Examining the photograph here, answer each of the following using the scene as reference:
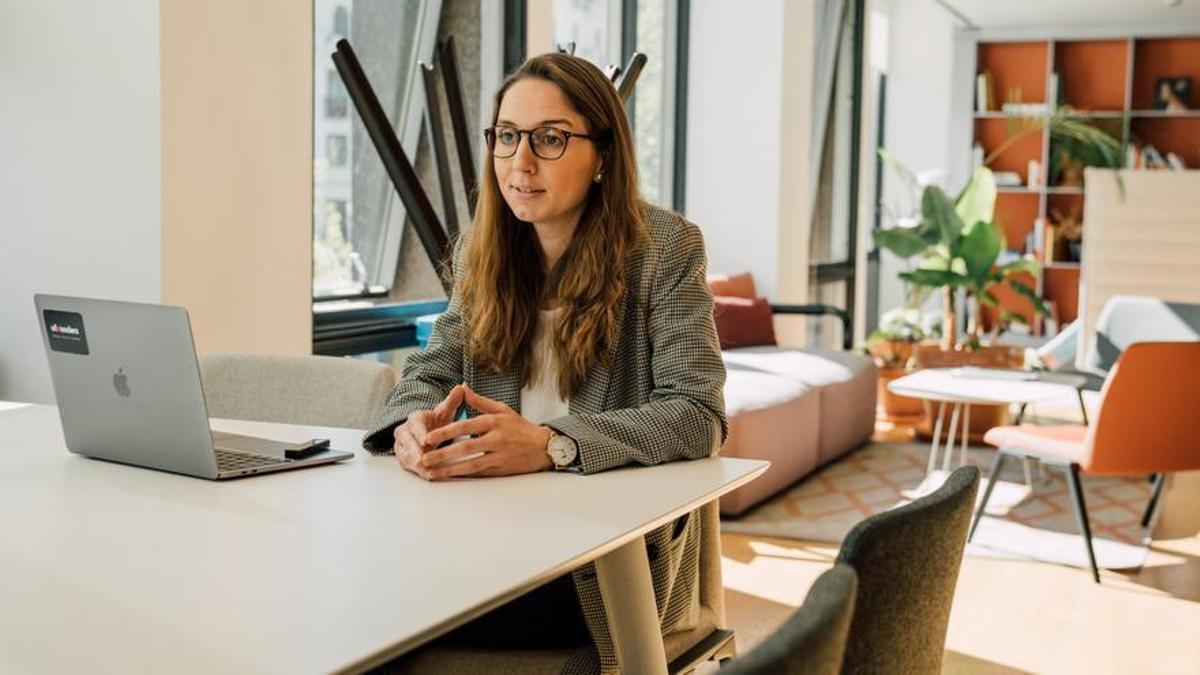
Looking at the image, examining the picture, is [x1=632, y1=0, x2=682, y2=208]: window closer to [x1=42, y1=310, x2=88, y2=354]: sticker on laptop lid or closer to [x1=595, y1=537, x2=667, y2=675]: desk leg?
[x1=42, y1=310, x2=88, y2=354]: sticker on laptop lid

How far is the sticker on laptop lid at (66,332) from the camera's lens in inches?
68.5

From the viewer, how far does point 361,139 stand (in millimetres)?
→ 4531

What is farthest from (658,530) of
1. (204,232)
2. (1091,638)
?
(1091,638)

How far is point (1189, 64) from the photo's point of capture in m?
10.3

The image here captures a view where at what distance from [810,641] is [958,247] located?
643 centimetres

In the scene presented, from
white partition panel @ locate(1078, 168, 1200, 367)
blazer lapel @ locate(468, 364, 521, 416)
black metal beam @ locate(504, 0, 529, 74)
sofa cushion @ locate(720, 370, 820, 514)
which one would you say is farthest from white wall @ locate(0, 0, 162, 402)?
white partition panel @ locate(1078, 168, 1200, 367)

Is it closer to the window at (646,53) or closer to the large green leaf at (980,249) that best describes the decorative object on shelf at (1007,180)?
the large green leaf at (980,249)

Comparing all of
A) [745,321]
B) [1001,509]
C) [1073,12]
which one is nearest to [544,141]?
→ [1001,509]

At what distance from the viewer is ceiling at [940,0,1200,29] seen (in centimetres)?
925

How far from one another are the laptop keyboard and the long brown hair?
0.39 metres

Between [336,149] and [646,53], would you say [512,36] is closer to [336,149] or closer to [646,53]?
[336,149]

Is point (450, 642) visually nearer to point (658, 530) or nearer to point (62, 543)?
point (658, 530)

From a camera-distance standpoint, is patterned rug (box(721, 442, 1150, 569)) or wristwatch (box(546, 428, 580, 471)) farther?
patterned rug (box(721, 442, 1150, 569))

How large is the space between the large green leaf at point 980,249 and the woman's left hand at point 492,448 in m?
5.39
